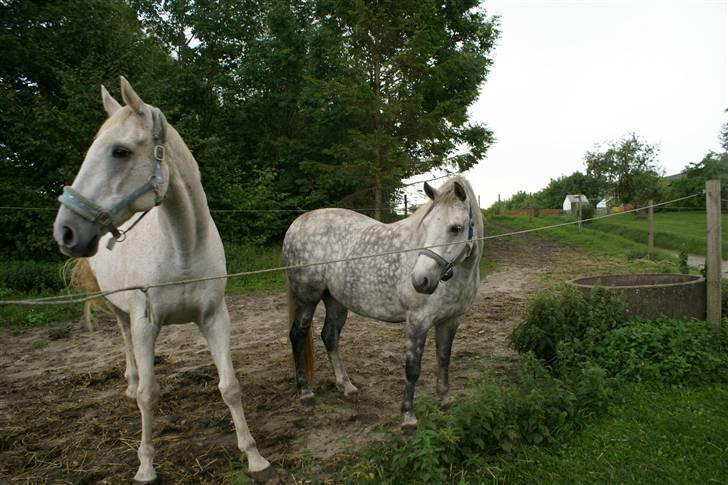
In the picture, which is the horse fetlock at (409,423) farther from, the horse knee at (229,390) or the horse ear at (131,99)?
the horse ear at (131,99)

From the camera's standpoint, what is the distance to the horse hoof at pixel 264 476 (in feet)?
8.56

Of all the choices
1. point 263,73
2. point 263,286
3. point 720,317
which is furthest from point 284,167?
point 720,317

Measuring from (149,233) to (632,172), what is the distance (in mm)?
32645

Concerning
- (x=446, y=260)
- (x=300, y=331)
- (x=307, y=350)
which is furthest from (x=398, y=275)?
(x=307, y=350)

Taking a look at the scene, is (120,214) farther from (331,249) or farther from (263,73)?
(263,73)

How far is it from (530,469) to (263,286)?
7.75m

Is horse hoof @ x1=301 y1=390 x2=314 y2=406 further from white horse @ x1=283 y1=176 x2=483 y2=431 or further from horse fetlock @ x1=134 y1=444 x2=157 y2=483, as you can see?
horse fetlock @ x1=134 y1=444 x2=157 y2=483

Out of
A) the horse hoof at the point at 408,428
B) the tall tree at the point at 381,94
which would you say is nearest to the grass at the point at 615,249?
the tall tree at the point at 381,94

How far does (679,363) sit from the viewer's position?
360 cm

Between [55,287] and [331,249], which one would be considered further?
[55,287]

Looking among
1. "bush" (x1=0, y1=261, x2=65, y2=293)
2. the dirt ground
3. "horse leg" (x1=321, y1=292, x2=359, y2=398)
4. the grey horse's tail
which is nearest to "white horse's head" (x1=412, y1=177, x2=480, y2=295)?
the dirt ground

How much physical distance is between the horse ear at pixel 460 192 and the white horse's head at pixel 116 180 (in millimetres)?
1831

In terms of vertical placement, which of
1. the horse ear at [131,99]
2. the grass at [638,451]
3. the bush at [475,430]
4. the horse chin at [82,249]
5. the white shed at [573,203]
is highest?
the white shed at [573,203]

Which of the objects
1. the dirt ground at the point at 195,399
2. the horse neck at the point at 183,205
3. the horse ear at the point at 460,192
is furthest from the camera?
the horse ear at the point at 460,192
